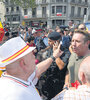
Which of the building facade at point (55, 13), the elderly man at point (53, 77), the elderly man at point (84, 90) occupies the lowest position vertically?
the elderly man at point (53, 77)

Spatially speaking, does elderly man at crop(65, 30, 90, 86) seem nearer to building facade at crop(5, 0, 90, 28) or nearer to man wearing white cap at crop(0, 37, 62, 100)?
man wearing white cap at crop(0, 37, 62, 100)

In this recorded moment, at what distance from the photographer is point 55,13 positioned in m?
31.7

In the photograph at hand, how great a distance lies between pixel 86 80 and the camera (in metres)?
1.13

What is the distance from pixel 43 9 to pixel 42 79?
108ft

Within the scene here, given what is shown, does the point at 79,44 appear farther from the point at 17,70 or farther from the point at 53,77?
the point at 17,70

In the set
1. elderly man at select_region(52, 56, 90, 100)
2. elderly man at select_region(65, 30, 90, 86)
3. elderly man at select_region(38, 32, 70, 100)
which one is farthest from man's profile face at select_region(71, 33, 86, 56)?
elderly man at select_region(52, 56, 90, 100)

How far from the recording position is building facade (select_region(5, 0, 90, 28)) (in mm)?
31594

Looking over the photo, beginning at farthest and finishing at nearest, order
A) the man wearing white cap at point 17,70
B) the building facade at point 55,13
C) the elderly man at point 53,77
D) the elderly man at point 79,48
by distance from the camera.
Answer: the building facade at point 55,13, the elderly man at point 53,77, the elderly man at point 79,48, the man wearing white cap at point 17,70

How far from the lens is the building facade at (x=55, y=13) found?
3159 cm

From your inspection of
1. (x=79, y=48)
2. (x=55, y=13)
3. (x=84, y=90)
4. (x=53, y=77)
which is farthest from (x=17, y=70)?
(x=55, y=13)

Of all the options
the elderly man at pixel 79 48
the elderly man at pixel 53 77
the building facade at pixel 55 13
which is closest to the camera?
the elderly man at pixel 79 48

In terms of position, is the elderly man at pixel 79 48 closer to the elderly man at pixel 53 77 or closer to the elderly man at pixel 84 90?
the elderly man at pixel 53 77

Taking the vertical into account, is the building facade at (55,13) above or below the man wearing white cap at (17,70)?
above

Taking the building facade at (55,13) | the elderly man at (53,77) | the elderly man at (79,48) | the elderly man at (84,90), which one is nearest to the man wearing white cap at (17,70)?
the elderly man at (84,90)
